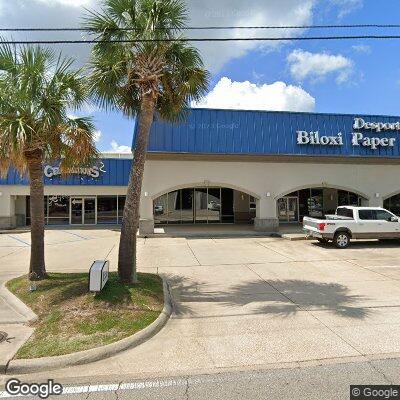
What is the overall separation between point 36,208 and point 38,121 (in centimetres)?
204

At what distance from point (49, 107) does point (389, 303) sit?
8.59m

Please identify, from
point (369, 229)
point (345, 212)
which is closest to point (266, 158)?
point (345, 212)

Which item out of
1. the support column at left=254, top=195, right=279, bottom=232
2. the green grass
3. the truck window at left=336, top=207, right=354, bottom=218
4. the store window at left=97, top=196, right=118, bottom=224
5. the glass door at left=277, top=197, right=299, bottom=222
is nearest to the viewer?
the green grass

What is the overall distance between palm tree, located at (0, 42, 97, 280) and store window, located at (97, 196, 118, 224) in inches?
687

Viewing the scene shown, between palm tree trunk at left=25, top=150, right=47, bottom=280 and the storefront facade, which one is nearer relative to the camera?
palm tree trunk at left=25, top=150, right=47, bottom=280

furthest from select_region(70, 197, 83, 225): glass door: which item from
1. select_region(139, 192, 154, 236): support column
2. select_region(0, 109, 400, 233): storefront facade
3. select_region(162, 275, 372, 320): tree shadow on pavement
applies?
select_region(162, 275, 372, 320): tree shadow on pavement

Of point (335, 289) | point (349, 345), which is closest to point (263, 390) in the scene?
point (349, 345)

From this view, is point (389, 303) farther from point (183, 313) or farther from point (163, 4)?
point (163, 4)

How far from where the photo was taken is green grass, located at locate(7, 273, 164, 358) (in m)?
5.40

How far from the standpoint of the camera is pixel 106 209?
26.3 meters

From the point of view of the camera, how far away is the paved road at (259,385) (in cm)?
409

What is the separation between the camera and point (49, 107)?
818 centimetres

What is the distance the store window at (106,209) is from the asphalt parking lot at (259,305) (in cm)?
1055

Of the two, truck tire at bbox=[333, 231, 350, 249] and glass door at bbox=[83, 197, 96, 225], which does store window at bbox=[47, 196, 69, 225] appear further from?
truck tire at bbox=[333, 231, 350, 249]
